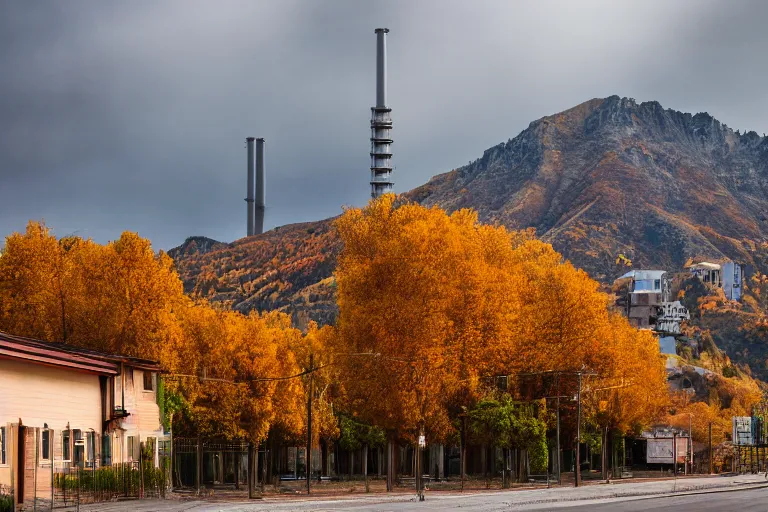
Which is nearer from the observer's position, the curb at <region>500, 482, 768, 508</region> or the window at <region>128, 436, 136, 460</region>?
the window at <region>128, 436, 136, 460</region>

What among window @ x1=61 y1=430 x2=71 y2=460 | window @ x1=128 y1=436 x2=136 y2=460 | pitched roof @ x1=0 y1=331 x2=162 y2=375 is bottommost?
window @ x1=128 y1=436 x2=136 y2=460

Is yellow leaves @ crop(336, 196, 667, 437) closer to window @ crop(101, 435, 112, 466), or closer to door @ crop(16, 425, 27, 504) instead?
window @ crop(101, 435, 112, 466)

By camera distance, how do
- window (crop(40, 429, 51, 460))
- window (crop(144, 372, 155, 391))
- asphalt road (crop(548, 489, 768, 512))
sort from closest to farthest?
window (crop(40, 429, 51, 460)), asphalt road (crop(548, 489, 768, 512)), window (crop(144, 372, 155, 391))

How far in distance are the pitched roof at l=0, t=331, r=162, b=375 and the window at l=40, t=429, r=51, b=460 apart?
268 centimetres

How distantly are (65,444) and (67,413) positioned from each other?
1.24 metres

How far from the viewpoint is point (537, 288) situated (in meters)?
79.9

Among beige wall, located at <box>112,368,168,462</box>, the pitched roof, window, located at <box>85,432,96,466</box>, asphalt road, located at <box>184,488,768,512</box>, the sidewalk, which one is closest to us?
the pitched roof

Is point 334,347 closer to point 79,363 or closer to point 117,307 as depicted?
A: point 117,307

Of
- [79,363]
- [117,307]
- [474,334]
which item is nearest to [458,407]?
[474,334]

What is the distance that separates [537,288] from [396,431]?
17.8 m

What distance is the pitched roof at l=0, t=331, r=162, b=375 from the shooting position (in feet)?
135

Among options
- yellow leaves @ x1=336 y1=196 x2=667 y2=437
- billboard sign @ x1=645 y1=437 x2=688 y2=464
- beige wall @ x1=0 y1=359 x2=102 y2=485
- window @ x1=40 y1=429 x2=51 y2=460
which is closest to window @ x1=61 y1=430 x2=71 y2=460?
beige wall @ x1=0 y1=359 x2=102 y2=485

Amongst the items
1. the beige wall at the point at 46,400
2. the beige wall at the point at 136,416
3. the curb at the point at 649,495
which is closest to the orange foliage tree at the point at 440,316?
the curb at the point at 649,495

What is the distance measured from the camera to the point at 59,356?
A: 44.8m
